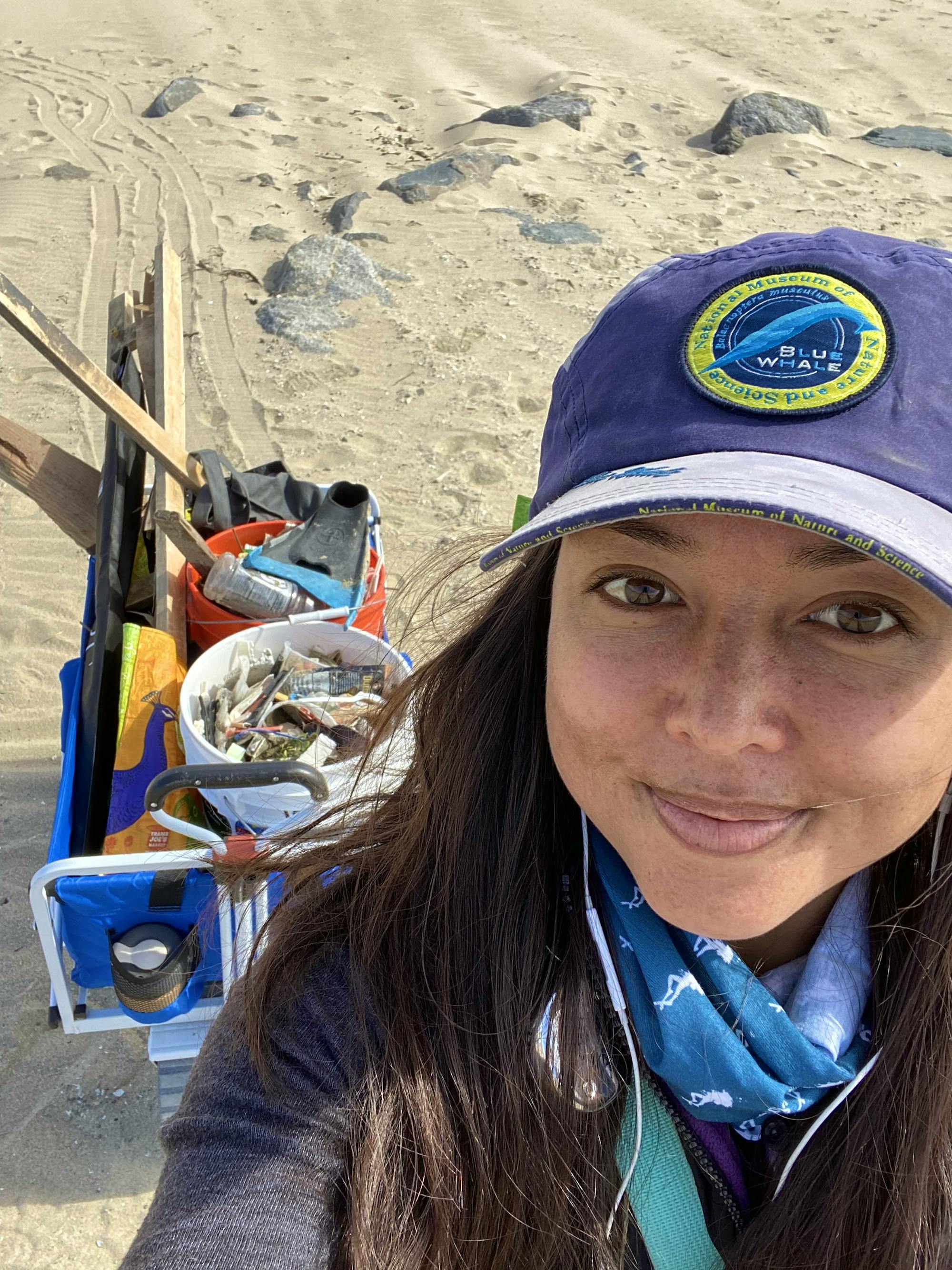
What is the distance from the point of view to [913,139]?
9.20 meters

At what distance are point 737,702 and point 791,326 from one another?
36cm

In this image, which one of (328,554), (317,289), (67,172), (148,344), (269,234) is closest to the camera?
(328,554)

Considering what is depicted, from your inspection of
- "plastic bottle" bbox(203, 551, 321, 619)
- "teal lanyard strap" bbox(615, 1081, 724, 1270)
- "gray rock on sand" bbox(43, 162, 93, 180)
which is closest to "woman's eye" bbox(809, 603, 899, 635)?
"teal lanyard strap" bbox(615, 1081, 724, 1270)

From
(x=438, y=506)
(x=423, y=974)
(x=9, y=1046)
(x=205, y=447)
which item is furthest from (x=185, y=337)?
(x=423, y=974)

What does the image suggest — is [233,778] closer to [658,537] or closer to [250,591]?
[250,591]

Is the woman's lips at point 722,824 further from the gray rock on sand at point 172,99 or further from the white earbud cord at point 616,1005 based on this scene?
the gray rock on sand at point 172,99

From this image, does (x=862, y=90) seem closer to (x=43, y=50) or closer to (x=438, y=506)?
(x=438, y=506)

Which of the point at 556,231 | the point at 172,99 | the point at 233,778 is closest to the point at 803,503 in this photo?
the point at 233,778

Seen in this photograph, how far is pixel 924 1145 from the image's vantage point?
3.96ft

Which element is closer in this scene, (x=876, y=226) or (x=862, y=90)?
(x=876, y=226)

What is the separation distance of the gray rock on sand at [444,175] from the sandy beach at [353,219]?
0.31 ft

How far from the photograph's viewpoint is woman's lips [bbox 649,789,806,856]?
104 centimetres

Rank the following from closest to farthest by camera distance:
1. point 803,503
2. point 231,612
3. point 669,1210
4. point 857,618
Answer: point 803,503 → point 857,618 → point 669,1210 → point 231,612

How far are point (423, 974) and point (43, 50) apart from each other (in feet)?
44.2
